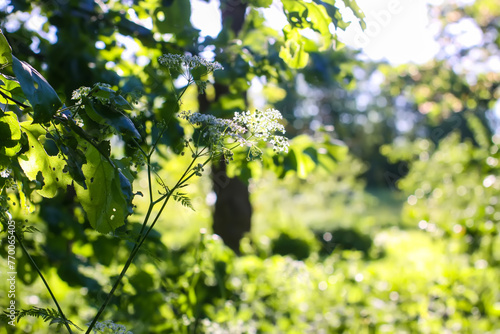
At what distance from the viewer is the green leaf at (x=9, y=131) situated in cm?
87

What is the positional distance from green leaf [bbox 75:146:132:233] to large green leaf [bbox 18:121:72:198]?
106 millimetres

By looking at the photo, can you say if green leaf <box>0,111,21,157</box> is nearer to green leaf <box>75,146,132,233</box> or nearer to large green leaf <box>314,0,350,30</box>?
green leaf <box>75,146,132,233</box>

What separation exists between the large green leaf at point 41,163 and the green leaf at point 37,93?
0.20m

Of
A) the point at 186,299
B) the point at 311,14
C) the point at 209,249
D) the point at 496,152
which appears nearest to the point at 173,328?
the point at 186,299

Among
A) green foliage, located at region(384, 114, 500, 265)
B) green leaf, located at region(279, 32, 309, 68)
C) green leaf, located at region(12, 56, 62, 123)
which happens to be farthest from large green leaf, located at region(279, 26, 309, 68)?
green foliage, located at region(384, 114, 500, 265)

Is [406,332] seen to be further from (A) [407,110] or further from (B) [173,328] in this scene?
(A) [407,110]

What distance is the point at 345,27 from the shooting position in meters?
1.32

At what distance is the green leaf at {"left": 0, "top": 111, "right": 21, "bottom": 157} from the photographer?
873 mm

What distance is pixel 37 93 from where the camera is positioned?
0.79m

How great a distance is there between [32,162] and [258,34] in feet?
3.63

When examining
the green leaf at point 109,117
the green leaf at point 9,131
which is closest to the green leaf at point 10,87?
the green leaf at point 9,131

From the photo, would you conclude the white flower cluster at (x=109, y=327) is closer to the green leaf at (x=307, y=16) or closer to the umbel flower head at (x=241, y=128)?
the umbel flower head at (x=241, y=128)

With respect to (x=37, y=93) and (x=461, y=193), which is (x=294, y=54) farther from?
(x=461, y=193)

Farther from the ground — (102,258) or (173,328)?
(102,258)
